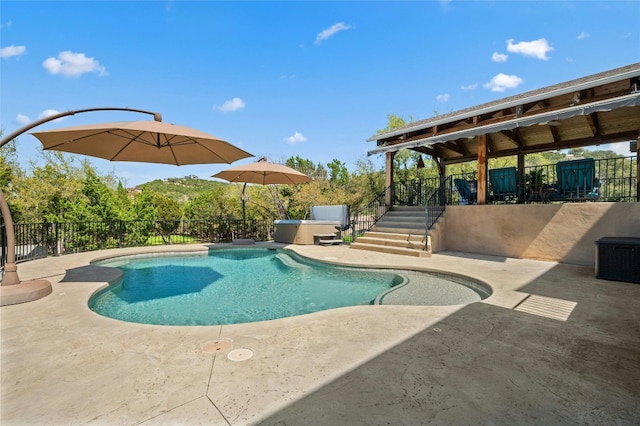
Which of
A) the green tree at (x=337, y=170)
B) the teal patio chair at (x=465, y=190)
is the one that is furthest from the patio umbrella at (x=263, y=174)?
the green tree at (x=337, y=170)

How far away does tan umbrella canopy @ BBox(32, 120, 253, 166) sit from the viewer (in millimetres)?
4441

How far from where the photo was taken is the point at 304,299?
17.8 feet

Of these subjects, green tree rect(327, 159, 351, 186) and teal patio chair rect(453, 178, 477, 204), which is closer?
teal patio chair rect(453, 178, 477, 204)

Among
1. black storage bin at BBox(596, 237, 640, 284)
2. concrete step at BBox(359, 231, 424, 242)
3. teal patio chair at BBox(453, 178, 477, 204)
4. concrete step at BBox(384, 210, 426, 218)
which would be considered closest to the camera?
black storage bin at BBox(596, 237, 640, 284)

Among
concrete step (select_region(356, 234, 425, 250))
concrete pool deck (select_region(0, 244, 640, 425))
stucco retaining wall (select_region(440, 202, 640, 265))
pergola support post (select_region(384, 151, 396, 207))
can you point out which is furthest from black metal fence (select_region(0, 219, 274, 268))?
stucco retaining wall (select_region(440, 202, 640, 265))

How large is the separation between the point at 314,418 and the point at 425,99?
89.9 ft

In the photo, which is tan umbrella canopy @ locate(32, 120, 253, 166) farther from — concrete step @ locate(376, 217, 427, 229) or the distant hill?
the distant hill

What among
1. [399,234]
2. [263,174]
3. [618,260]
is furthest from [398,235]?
[263,174]

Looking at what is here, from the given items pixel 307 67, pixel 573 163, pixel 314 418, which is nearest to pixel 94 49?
pixel 307 67

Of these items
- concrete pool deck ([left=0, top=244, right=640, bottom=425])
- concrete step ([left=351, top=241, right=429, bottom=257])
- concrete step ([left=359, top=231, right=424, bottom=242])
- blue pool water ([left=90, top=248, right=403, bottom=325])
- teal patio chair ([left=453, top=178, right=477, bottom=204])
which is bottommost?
blue pool water ([left=90, top=248, right=403, bottom=325])

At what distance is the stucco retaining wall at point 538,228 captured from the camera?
22.4ft

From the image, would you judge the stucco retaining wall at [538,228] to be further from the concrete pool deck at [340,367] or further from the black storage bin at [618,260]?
the concrete pool deck at [340,367]

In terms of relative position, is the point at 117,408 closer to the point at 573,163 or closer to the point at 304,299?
the point at 304,299

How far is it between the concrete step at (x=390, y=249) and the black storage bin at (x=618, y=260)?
11.9ft
